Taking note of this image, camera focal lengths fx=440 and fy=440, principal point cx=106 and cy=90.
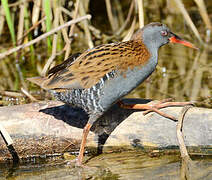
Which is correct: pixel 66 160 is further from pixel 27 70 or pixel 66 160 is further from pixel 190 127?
pixel 27 70

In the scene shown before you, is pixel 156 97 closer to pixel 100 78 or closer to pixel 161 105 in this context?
pixel 161 105

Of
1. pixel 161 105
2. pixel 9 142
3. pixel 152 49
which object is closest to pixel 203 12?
pixel 152 49

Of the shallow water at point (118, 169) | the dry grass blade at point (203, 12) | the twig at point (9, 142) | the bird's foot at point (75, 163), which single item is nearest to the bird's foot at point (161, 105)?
the shallow water at point (118, 169)

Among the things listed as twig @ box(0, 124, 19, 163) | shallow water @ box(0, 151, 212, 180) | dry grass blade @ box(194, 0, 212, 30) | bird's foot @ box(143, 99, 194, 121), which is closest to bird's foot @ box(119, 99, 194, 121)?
bird's foot @ box(143, 99, 194, 121)

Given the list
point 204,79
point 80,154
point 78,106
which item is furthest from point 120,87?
point 204,79

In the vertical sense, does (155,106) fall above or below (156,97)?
above

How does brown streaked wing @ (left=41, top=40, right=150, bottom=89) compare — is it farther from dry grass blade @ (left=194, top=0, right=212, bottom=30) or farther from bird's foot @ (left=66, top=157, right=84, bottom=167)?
dry grass blade @ (left=194, top=0, right=212, bottom=30)

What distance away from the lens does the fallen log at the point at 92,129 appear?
3.92 m

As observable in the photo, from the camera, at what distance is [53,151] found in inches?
164

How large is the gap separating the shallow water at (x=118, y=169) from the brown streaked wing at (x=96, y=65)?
0.73 metres

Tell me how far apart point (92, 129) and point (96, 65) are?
63 centimetres

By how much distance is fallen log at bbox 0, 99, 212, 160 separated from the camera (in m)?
3.92

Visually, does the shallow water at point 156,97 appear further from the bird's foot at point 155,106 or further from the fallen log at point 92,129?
the bird's foot at point 155,106

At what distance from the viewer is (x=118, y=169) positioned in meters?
3.87
